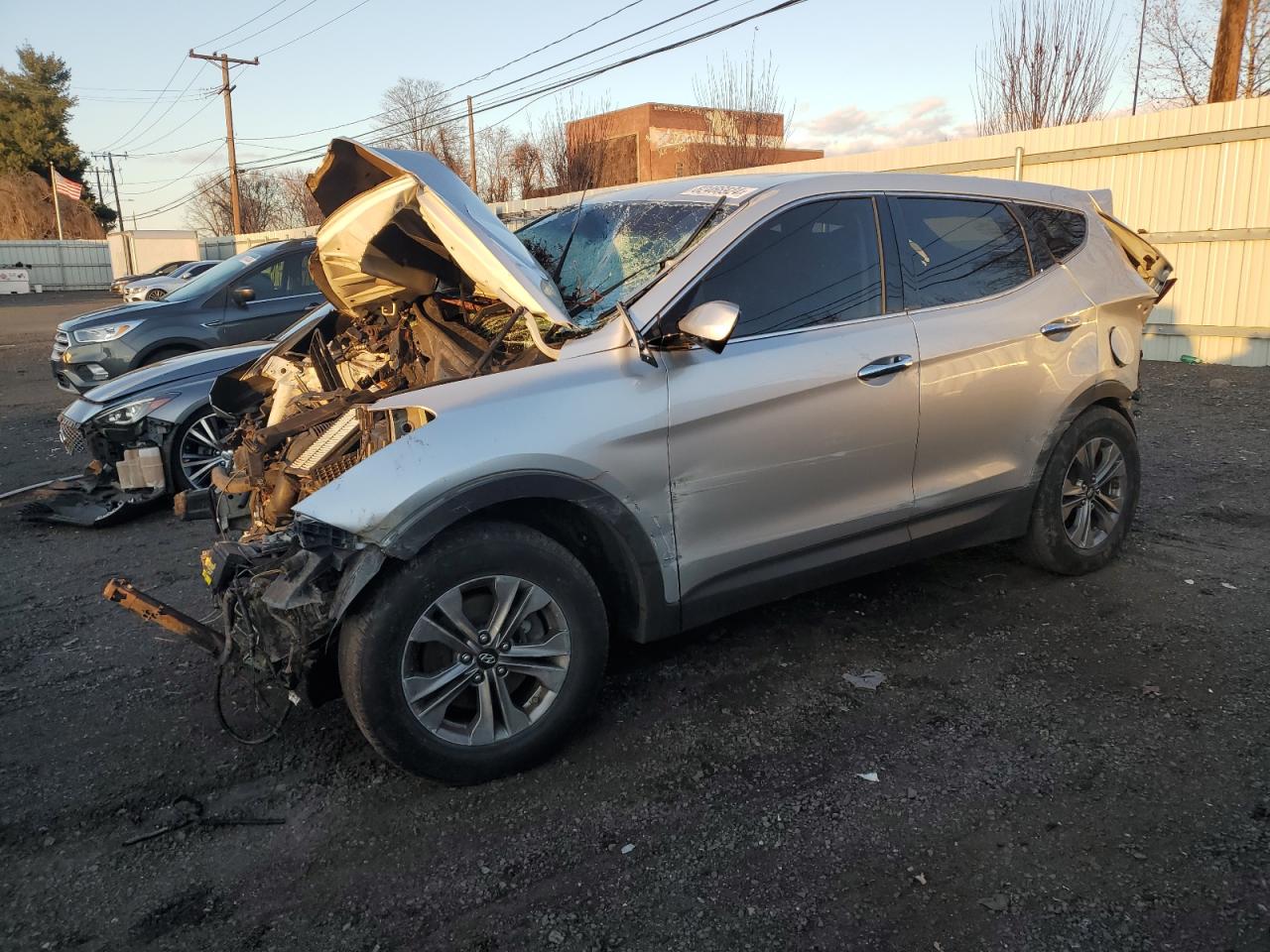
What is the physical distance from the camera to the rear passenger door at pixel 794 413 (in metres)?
3.32

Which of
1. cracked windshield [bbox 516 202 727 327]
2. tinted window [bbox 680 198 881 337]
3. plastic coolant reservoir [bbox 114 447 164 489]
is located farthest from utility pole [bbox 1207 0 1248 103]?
plastic coolant reservoir [bbox 114 447 164 489]

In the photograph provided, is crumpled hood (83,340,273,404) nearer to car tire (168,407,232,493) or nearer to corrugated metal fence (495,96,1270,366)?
car tire (168,407,232,493)

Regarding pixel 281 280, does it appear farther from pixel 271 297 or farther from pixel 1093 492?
pixel 1093 492

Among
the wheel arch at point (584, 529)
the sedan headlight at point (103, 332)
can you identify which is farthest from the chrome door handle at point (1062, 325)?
the sedan headlight at point (103, 332)

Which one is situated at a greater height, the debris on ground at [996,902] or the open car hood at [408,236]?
the open car hood at [408,236]

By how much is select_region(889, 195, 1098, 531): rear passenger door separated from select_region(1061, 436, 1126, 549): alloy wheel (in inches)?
14.4

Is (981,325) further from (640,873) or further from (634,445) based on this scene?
(640,873)

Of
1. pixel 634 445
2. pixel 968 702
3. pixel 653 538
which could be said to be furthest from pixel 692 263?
pixel 968 702

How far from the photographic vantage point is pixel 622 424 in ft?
10.3

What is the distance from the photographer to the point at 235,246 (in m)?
40.7

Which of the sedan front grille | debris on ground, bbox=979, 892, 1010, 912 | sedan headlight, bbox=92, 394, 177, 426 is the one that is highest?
sedan headlight, bbox=92, 394, 177, 426

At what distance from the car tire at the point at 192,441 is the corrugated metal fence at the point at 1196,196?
826cm

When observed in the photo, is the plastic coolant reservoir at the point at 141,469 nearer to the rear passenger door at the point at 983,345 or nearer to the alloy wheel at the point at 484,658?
the alloy wheel at the point at 484,658

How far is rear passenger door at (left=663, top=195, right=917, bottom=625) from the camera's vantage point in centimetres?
332
